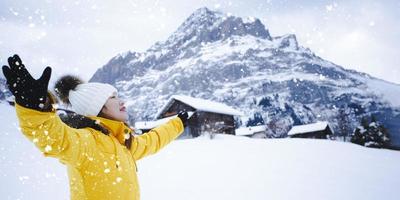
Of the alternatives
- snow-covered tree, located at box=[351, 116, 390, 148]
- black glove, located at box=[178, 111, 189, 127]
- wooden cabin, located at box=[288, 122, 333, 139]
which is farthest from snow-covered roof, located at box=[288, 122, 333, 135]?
black glove, located at box=[178, 111, 189, 127]

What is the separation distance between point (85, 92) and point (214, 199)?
3.59 metres

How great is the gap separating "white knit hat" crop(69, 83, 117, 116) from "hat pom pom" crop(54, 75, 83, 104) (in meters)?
0.05

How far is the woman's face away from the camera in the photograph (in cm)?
270

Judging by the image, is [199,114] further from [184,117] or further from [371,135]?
[184,117]

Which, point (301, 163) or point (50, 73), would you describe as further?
point (301, 163)

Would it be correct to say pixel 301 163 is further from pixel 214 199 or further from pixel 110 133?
pixel 110 133

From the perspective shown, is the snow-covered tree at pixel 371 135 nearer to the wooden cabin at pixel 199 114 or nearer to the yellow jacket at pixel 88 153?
the wooden cabin at pixel 199 114

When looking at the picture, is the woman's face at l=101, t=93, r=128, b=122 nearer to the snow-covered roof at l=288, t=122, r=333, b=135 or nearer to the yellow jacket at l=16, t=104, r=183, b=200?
the yellow jacket at l=16, t=104, r=183, b=200

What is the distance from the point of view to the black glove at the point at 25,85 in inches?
59.9

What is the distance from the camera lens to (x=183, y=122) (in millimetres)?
3545

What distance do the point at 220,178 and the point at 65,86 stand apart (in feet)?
17.1

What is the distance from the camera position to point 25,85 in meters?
1.58

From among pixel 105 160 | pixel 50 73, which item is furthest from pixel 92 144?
pixel 50 73

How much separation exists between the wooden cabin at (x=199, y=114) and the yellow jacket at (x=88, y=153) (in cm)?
2691
